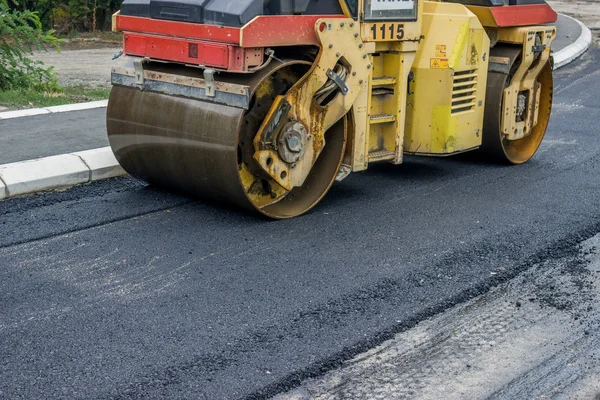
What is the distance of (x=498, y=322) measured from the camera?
13.8ft

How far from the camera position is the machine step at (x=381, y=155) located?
619 cm

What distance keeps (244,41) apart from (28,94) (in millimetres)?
4793

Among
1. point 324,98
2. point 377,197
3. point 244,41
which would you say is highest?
point 244,41

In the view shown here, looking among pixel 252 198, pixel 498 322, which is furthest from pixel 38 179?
pixel 498 322

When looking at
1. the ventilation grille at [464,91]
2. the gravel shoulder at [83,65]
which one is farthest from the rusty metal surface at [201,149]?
the gravel shoulder at [83,65]

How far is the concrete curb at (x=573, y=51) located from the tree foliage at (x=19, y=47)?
24.2 ft

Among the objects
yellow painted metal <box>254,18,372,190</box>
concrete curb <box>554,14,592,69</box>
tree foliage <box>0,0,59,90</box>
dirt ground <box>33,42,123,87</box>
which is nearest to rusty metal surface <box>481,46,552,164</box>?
yellow painted metal <box>254,18,372,190</box>

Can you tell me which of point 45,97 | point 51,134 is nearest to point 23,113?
point 51,134

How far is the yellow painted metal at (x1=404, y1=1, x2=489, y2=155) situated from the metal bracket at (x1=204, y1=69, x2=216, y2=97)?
1853 mm

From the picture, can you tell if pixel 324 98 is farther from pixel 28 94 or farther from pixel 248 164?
pixel 28 94

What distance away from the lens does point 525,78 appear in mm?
7371

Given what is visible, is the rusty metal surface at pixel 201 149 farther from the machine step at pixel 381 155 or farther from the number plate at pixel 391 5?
the number plate at pixel 391 5

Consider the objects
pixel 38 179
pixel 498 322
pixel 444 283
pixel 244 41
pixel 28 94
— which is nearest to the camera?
pixel 498 322

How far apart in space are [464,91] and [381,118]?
0.90 metres
